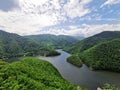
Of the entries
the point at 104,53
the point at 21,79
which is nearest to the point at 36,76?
the point at 21,79

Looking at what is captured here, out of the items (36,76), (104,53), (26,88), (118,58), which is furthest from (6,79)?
(104,53)

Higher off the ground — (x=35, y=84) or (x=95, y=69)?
(x=35, y=84)

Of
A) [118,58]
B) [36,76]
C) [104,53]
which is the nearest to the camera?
[36,76]

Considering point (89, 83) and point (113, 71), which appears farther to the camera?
point (113, 71)

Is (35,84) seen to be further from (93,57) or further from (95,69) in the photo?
(93,57)

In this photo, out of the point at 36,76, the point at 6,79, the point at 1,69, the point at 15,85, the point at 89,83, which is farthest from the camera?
the point at 89,83

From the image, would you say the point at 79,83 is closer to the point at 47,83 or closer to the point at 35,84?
the point at 47,83

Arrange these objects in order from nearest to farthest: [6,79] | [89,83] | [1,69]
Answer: [6,79], [1,69], [89,83]

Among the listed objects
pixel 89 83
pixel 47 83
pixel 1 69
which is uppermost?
pixel 1 69

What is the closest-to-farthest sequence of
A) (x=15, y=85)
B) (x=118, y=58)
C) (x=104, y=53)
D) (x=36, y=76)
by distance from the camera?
1. (x=15, y=85)
2. (x=36, y=76)
3. (x=118, y=58)
4. (x=104, y=53)
